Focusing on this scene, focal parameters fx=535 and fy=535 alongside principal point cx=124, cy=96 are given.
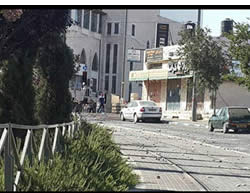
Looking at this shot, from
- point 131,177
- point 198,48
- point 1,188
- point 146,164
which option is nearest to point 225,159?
point 146,164

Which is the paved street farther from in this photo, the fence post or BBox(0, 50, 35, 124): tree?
BBox(0, 50, 35, 124): tree

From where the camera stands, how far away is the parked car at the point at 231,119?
25.2 meters

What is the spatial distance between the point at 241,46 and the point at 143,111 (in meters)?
7.53

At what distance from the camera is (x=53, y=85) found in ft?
43.1

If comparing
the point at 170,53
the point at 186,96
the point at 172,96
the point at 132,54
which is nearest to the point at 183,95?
the point at 186,96

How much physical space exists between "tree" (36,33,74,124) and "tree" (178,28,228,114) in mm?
18376

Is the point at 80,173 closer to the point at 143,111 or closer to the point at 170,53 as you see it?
the point at 143,111

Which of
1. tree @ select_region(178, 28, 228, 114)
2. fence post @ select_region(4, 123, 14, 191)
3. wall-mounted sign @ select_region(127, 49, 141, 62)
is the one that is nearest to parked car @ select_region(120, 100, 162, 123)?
tree @ select_region(178, 28, 228, 114)

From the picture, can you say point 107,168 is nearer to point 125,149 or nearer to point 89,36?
point 89,36

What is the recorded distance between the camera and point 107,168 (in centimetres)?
877

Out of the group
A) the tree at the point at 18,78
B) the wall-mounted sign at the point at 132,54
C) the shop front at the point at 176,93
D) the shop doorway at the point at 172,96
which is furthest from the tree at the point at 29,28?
the shop doorway at the point at 172,96

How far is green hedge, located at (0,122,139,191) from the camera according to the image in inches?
258

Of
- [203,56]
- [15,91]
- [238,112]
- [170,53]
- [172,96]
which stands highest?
[170,53]

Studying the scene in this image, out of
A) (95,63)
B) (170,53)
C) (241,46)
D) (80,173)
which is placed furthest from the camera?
(170,53)
